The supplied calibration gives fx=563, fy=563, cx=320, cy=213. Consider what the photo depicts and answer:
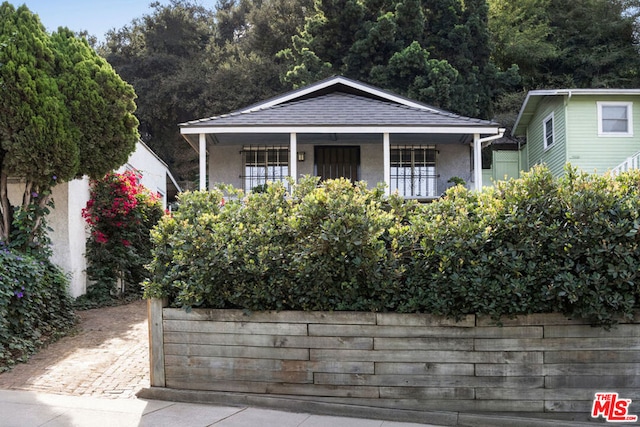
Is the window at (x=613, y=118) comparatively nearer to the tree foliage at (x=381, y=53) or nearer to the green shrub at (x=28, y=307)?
the tree foliage at (x=381, y=53)

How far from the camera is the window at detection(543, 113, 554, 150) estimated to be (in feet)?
61.3

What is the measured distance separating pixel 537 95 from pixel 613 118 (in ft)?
7.95

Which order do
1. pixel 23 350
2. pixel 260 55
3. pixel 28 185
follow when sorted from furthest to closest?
pixel 260 55 < pixel 28 185 < pixel 23 350

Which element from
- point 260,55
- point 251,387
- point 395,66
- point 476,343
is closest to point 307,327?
point 251,387

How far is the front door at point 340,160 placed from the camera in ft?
49.4

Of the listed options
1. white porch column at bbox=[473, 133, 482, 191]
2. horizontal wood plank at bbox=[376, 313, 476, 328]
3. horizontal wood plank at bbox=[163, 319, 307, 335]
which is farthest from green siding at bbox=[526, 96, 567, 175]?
horizontal wood plank at bbox=[163, 319, 307, 335]

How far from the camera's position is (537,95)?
18500 mm

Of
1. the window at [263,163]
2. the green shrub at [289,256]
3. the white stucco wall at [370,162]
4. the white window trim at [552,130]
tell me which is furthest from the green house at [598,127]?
the green shrub at [289,256]

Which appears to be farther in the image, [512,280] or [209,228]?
[209,228]

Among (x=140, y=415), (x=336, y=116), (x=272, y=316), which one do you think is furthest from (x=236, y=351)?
(x=336, y=116)

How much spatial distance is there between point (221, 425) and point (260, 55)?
95.4 ft

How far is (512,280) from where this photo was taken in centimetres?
449

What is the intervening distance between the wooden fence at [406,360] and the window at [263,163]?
33.7ft

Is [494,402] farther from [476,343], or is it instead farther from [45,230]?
[45,230]
